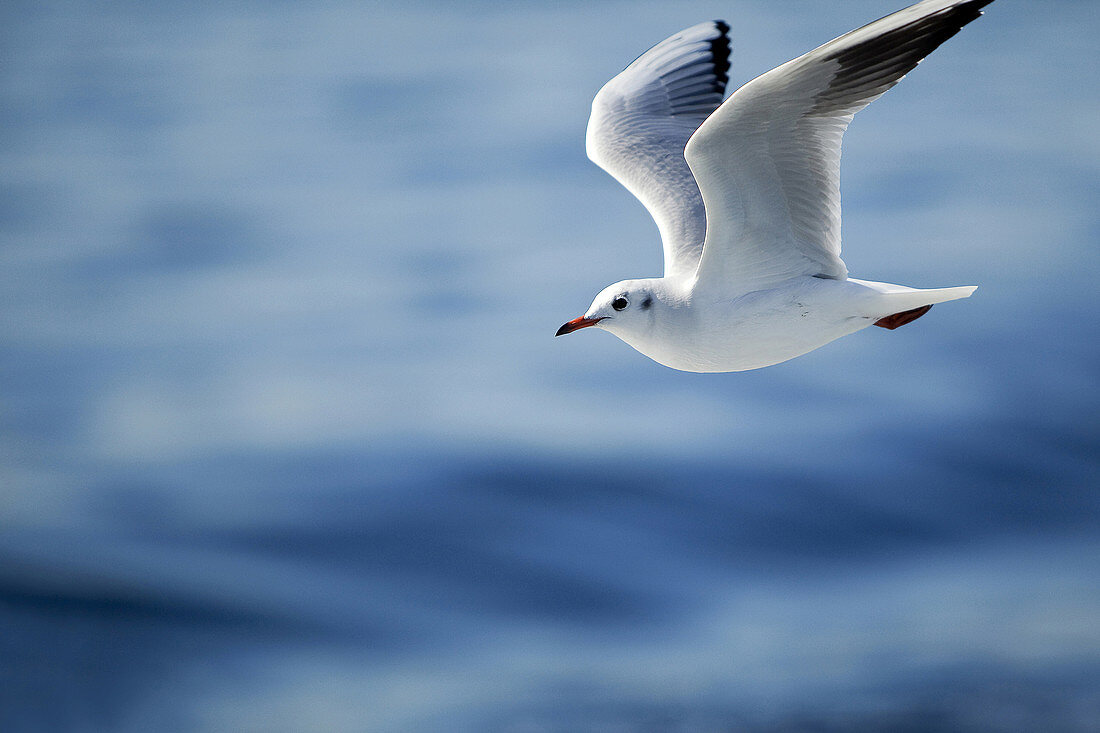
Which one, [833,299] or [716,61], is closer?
[833,299]

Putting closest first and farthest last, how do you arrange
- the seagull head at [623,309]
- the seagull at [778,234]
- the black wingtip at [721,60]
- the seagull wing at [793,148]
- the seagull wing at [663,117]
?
the seagull wing at [793,148] → the seagull at [778,234] → the seagull head at [623,309] → the seagull wing at [663,117] → the black wingtip at [721,60]

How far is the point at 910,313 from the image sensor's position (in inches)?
228

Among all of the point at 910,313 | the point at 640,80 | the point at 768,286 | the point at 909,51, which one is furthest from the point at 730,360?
the point at 640,80

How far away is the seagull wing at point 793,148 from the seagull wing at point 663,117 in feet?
3.63

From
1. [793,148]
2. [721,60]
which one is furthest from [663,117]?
[793,148]

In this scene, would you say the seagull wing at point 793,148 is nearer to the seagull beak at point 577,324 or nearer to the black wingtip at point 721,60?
the seagull beak at point 577,324

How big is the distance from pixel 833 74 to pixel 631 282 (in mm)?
1304

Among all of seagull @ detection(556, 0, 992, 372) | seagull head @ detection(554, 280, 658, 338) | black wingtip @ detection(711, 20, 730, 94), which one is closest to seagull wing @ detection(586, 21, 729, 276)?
black wingtip @ detection(711, 20, 730, 94)

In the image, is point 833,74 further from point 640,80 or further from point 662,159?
point 640,80

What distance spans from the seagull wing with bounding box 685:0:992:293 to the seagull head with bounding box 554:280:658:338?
0.82ft

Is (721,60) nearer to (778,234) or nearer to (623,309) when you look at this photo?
(778,234)

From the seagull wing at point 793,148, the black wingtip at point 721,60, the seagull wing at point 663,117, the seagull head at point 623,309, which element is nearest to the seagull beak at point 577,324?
the seagull head at point 623,309

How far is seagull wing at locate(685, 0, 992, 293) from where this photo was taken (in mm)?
4539

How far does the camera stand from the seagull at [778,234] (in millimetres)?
4645
